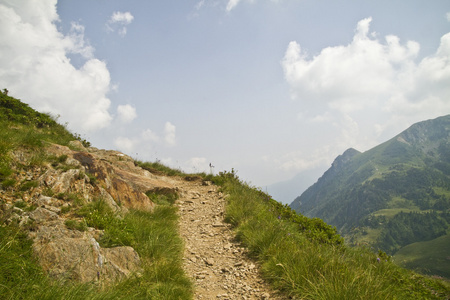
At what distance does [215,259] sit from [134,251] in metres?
2.79

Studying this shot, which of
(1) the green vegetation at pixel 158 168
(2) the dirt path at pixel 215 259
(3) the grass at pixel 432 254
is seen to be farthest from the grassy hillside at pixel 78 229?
(3) the grass at pixel 432 254

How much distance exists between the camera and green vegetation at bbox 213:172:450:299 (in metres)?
4.46

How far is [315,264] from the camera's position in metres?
5.29

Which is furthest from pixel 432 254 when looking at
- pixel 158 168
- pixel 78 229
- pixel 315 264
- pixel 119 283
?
pixel 78 229

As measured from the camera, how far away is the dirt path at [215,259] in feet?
18.5

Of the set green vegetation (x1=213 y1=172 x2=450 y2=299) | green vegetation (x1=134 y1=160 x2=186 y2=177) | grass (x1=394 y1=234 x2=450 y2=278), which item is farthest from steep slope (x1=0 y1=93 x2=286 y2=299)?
grass (x1=394 y1=234 x2=450 y2=278)

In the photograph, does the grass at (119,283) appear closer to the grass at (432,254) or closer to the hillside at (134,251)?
the hillside at (134,251)

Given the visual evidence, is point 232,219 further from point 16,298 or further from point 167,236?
point 16,298

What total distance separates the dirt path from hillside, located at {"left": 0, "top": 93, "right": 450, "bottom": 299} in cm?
3

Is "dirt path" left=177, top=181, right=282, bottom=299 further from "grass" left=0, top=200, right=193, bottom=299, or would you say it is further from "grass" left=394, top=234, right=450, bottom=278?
"grass" left=394, top=234, right=450, bottom=278

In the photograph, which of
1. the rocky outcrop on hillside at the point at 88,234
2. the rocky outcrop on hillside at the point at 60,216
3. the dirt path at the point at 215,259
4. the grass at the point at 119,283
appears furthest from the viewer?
the dirt path at the point at 215,259

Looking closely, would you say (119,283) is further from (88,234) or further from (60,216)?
(60,216)

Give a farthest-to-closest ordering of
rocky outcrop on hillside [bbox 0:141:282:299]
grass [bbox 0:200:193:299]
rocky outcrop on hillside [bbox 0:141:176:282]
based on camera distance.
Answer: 1. rocky outcrop on hillside [bbox 0:141:282:299]
2. rocky outcrop on hillside [bbox 0:141:176:282]
3. grass [bbox 0:200:193:299]

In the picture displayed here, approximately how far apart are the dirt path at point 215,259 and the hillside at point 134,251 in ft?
0.11
